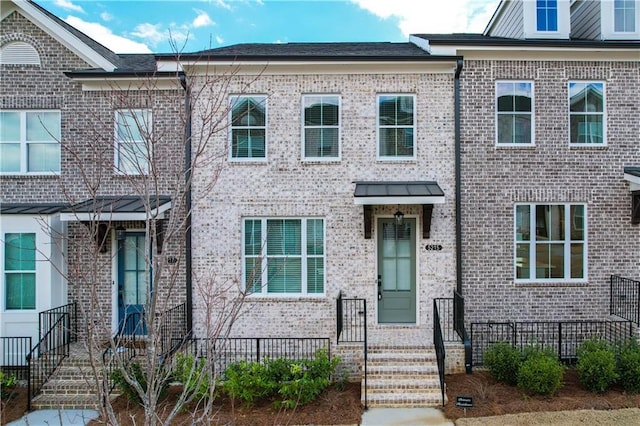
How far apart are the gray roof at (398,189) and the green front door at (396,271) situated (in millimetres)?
911

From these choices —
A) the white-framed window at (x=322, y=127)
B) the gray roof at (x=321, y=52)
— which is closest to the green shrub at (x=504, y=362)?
the white-framed window at (x=322, y=127)

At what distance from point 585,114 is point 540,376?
615cm

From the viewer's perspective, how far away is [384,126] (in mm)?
9383

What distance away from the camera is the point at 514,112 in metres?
9.34

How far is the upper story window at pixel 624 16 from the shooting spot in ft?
34.6

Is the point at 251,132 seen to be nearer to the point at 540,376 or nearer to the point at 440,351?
the point at 440,351

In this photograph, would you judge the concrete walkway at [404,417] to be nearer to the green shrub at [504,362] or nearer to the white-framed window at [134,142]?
the green shrub at [504,362]

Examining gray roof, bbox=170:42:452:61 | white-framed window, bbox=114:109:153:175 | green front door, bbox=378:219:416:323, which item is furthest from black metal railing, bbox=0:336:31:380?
Result: green front door, bbox=378:219:416:323

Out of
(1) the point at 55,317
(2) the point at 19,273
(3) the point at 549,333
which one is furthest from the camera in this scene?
(3) the point at 549,333

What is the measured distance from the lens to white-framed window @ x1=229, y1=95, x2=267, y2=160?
941 centimetres

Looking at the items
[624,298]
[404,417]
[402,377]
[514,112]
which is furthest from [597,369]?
[514,112]

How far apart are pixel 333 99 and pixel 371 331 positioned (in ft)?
17.8

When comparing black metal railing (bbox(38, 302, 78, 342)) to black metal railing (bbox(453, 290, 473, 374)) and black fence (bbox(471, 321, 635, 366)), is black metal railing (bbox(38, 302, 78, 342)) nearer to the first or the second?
black metal railing (bbox(453, 290, 473, 374))

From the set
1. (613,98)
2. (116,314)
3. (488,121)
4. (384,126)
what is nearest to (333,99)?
(384,126)
